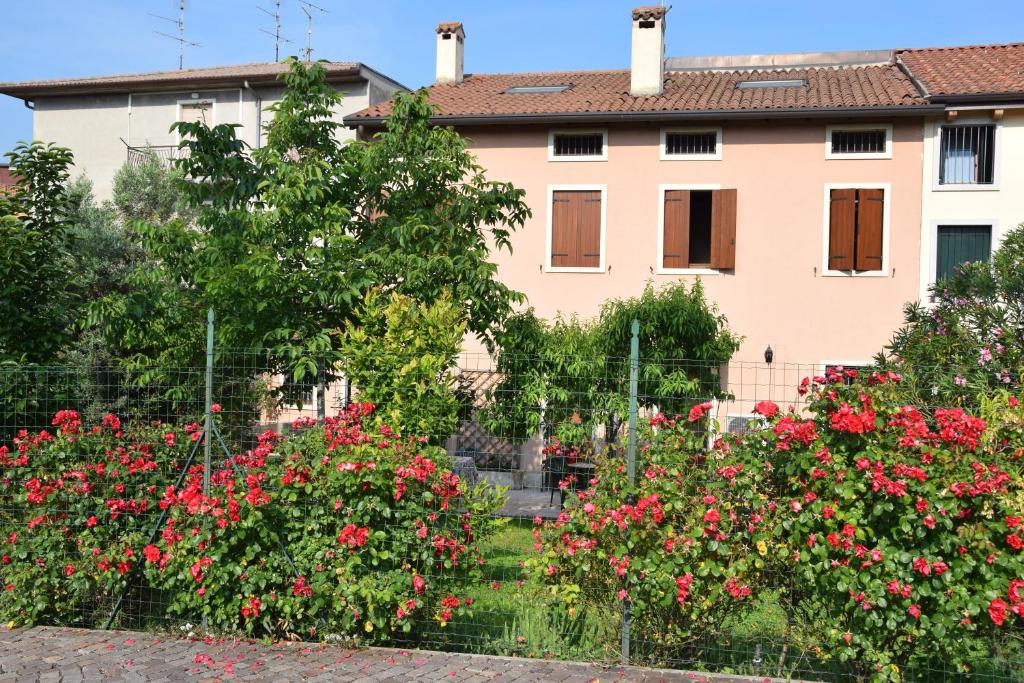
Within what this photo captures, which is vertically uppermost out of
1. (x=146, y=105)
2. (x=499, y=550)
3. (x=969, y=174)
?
(x=146, y=105)

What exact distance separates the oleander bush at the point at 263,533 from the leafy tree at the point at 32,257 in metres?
1.98

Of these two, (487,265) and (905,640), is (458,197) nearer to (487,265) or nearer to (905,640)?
(487,265)

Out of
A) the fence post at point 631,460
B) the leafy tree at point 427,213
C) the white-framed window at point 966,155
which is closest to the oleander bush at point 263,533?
the fence post at point 631,460

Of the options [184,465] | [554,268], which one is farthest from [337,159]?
[554,268]

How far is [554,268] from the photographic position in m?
18.8

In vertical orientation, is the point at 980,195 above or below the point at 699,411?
above

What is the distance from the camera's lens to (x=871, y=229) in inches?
692

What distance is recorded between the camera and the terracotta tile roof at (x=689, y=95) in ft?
57.5

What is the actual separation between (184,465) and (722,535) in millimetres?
3590

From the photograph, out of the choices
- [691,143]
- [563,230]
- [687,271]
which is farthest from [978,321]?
[563,230]

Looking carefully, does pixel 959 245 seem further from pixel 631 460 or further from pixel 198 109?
pixel 198 109

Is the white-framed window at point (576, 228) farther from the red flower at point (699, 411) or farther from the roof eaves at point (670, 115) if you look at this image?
the red flower at point (699, 411)

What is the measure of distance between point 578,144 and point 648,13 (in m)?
3.38

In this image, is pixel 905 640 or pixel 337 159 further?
pixel 337 159
